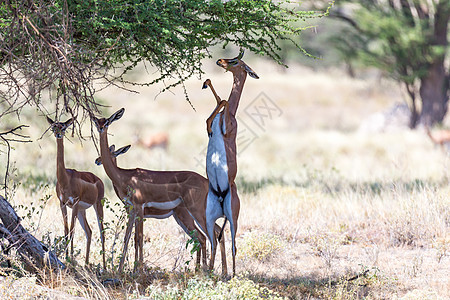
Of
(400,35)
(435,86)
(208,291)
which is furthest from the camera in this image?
(435,86)

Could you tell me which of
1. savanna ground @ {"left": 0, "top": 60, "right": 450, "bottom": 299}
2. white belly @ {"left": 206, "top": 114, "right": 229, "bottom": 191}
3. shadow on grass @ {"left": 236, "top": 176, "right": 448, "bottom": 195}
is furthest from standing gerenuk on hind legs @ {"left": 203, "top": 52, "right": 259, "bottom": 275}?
shadow on grass @ {"left": 236, "top": 176, "right": 448, "bottom": 195}

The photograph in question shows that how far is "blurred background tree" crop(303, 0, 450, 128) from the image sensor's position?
22422mm

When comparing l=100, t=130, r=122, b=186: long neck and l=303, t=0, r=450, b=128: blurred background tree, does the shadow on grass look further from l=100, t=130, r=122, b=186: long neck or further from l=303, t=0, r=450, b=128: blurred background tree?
l=303, t=0, r=450, b=128: blurred background tree

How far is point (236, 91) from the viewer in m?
5.95

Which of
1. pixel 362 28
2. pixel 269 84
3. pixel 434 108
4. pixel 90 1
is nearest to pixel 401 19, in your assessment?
pixel 362 28

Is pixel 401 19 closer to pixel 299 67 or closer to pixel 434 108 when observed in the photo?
pixel 434 108

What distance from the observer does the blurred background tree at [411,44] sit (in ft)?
73.6

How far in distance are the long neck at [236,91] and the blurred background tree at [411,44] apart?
1717cm

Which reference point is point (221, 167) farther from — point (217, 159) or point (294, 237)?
point (294, 237)

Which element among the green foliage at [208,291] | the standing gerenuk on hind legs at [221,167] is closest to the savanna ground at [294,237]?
the green foliage at [208,291]

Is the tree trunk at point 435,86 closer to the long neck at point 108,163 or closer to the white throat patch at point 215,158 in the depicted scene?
the white throat patch at point 215,158

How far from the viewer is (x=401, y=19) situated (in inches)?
914

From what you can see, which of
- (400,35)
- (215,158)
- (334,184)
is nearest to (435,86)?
(400,35)

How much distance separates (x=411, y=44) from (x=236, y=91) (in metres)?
18.5
